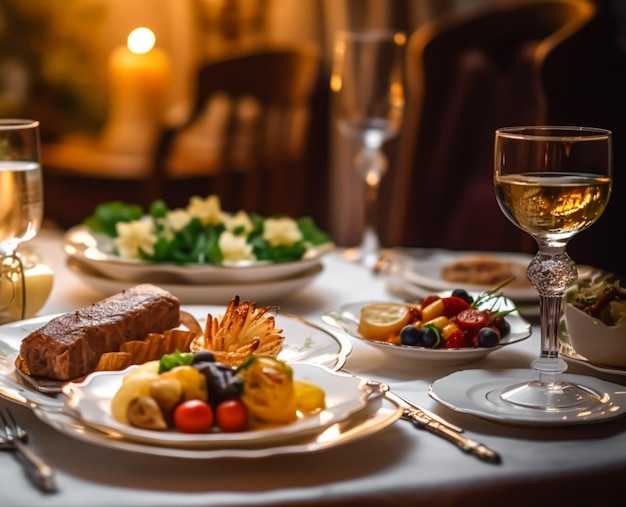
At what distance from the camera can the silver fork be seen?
854mm

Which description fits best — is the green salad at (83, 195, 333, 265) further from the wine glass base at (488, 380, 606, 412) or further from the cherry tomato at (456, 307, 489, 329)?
the wine glass base at (488, 380, 606, 412)

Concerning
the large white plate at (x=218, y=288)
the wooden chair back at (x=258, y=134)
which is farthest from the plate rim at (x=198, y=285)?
the wooden chair back at (x=258, y=134)

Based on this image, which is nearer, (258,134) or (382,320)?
(382,320)

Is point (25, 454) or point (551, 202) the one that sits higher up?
point (551, 202)

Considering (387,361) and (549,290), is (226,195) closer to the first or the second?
(387,361)

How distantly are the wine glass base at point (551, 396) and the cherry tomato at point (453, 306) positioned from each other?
0.21m

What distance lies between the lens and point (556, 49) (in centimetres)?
254

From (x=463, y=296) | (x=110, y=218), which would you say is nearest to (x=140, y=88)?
(x=110, y=218)

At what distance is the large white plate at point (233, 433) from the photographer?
0.88m

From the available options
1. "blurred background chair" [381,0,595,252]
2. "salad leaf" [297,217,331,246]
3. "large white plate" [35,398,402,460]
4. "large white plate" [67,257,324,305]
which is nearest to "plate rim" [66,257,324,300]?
"large white plate" [67,257,324,305]

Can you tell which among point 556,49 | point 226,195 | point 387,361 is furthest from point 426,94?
point 387,361

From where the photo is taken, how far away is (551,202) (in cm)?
105

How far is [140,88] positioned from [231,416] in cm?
327

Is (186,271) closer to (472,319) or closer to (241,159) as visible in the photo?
(472,319)
